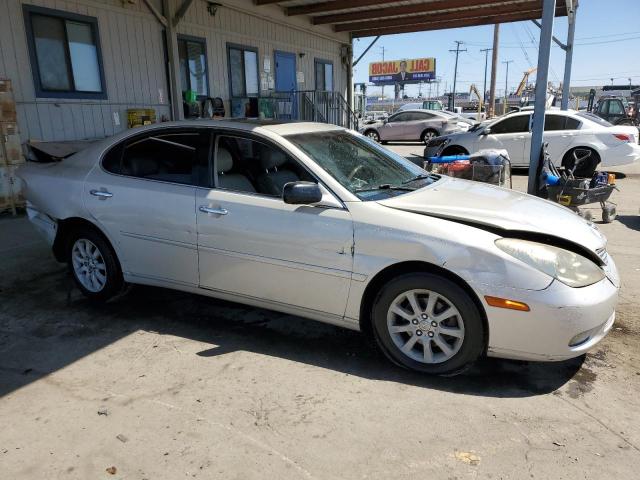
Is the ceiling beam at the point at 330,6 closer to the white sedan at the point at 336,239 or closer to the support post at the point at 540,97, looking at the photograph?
the support post at the point at 540,97

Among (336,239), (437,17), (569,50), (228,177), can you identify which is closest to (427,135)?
(437,17)

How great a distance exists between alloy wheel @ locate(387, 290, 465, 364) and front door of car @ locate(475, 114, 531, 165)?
916cm

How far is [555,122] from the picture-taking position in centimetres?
1118

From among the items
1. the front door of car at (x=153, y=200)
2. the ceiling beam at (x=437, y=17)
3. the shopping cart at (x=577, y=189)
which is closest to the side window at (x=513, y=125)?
the ceiling beam at (x=437, y=17)

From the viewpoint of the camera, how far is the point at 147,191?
4.02m

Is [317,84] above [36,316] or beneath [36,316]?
above

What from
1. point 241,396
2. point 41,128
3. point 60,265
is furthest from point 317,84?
point 241,396

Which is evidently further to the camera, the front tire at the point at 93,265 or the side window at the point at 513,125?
the side window at the point at 513,125

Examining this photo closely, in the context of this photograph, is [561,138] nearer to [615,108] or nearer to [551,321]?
[551,321]

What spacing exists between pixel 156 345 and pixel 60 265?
2.48 m

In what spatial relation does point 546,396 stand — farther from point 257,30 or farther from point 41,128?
point 257,30

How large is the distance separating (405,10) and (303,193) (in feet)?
39.0

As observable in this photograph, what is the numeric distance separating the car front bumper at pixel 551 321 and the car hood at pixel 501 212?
370 mm

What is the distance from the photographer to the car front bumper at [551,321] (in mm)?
2869
